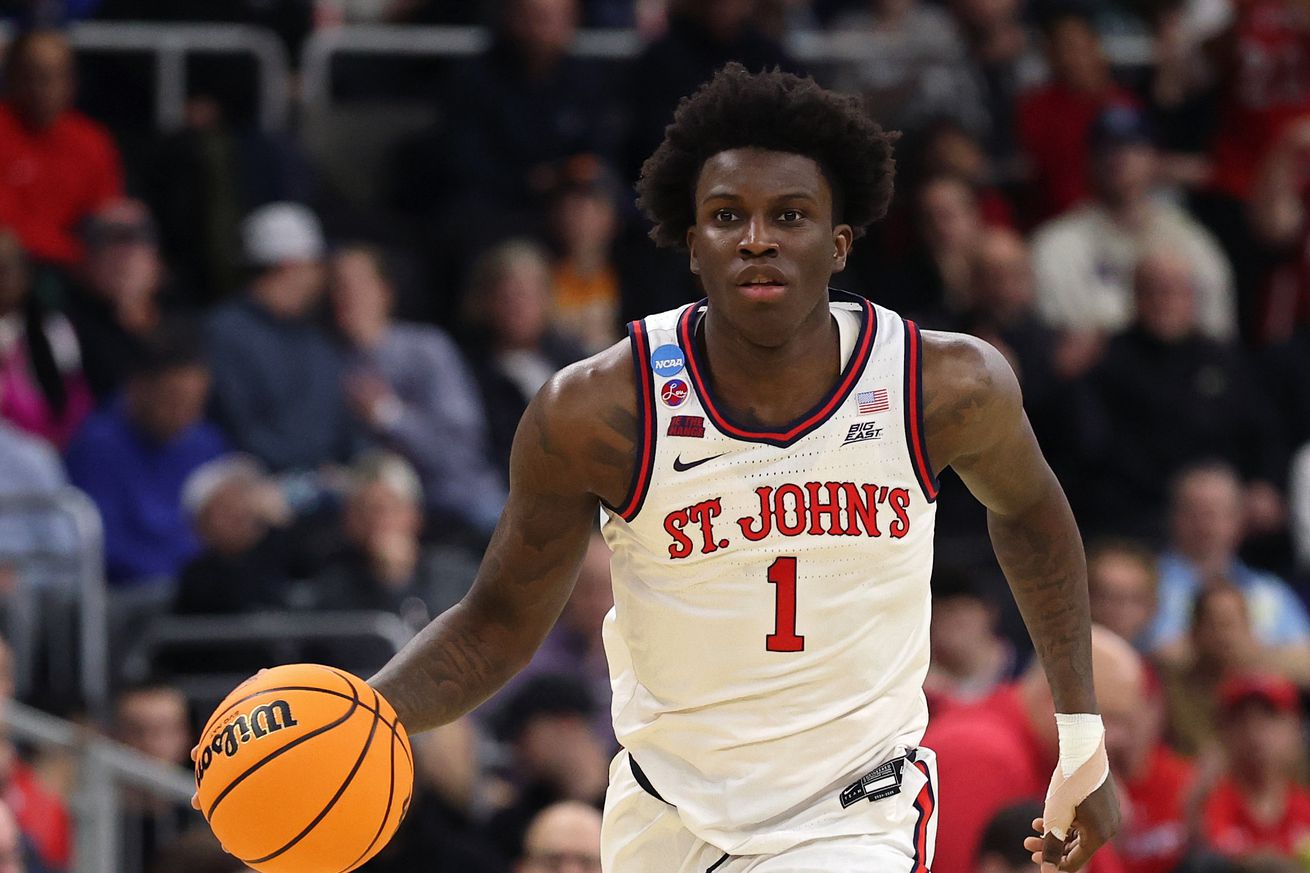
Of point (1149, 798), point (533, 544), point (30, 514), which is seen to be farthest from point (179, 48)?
point (533, 544)

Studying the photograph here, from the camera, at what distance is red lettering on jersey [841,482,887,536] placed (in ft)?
14.9

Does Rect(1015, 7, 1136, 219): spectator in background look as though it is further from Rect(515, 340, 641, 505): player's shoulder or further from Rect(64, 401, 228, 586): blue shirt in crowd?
Rect(515, 340, 641, 505): player's shoulder

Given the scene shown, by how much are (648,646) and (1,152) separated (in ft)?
22.7

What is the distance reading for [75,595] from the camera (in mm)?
8891

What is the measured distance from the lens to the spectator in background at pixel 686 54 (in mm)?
11266

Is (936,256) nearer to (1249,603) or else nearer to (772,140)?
(1249,603)

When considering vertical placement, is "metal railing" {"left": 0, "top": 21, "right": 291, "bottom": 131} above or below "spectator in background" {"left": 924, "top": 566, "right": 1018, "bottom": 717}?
above

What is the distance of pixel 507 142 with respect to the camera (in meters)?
11.5

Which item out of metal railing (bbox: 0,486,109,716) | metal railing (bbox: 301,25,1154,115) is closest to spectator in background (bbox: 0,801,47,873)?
metal railing (bbox: 0,486,109,716)

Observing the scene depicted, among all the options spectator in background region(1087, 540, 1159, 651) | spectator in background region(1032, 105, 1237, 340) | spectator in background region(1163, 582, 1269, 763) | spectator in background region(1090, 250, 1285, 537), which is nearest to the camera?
spectator in background region(1163, 582, 1269, 763)

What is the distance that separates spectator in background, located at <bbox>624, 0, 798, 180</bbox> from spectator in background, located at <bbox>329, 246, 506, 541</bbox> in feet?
6.03

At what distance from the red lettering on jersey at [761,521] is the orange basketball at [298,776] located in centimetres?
89

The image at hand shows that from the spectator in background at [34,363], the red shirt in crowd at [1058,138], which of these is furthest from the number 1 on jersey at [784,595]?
the red shirt in crowd at [1058,138]

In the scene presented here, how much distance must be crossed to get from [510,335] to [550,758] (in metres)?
2.97
